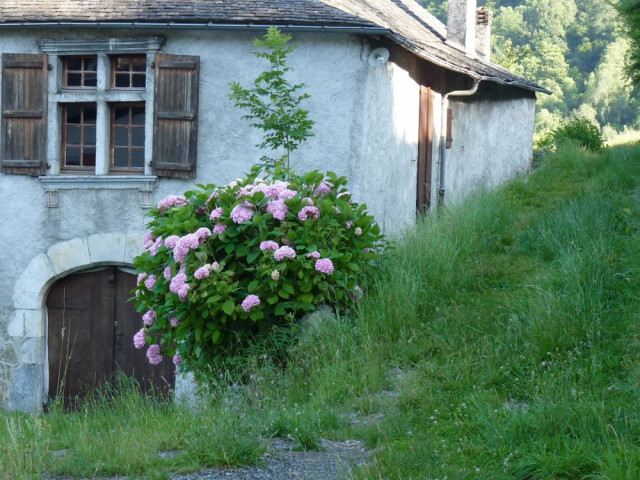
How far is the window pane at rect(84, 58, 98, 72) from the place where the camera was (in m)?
11.1

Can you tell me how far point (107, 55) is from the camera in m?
11.0

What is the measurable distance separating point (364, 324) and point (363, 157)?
4329 millimetres

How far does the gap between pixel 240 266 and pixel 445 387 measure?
211cm

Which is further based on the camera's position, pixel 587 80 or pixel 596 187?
pixel 587 80

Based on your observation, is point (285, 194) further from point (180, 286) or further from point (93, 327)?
point (93, 327)

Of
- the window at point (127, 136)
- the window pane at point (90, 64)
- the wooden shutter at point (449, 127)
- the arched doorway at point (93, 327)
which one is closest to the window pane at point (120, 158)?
the window at point (127, 136)

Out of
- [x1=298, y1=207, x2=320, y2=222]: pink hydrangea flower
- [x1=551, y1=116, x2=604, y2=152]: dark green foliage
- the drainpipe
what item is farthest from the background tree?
[x1=298, y1=207, x2=320, y2=222]: pink hydrangea flower

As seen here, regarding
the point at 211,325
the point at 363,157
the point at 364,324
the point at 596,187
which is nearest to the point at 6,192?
the point at 363,157

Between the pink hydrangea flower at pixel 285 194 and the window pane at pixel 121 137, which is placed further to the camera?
the window pane at pixel 121 137

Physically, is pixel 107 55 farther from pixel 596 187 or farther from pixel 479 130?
pixel 479 130

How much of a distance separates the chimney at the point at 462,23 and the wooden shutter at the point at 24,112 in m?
10.0

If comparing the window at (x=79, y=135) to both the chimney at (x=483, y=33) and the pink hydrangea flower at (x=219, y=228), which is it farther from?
the chimney at (x=483, y=33)

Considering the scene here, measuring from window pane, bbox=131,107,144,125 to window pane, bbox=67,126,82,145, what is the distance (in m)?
0.74

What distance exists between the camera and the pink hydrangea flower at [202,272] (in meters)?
6.38
